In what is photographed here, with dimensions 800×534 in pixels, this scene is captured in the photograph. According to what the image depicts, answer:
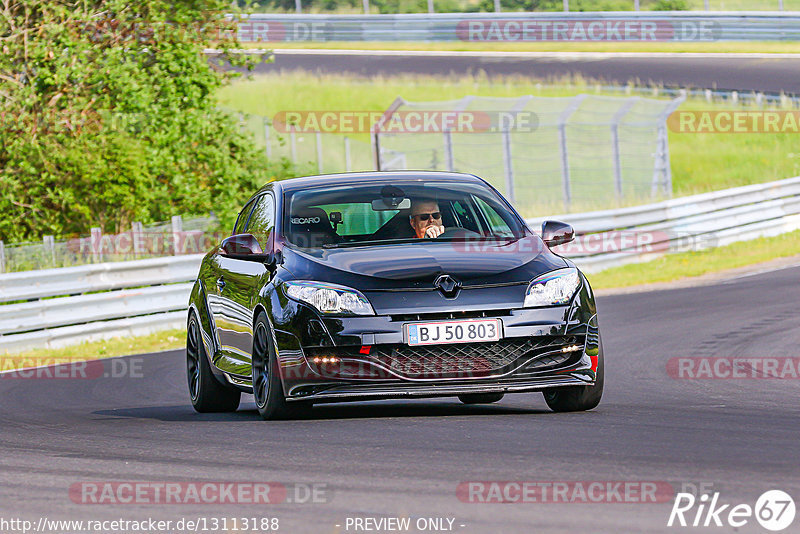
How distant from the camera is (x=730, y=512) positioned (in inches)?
205

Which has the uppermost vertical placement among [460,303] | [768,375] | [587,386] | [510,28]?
[460,303]

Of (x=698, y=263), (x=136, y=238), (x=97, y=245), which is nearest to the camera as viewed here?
(x=97, y=245)

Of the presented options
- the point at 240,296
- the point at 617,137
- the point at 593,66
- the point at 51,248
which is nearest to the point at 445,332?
the point at 240,296

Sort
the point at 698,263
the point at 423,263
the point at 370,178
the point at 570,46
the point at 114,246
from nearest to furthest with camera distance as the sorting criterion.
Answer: the point at 423,263, the point at 370,178, the point at 114,246, the point at 698,263, the point at 570,46

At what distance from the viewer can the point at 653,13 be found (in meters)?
46.8

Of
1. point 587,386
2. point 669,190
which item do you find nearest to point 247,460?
point 587,386

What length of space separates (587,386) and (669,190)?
2066cm

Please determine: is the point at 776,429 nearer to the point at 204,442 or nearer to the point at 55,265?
the point at 204,442

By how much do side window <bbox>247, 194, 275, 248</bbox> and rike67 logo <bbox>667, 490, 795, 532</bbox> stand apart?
440cm

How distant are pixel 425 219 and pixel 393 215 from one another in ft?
0.68

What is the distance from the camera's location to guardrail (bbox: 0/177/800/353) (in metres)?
16.5

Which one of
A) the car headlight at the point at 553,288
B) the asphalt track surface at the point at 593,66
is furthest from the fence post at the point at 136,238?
the asphalt track surface at the point at 593,66

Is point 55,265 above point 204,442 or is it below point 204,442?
below

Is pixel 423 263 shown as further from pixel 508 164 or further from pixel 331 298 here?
pixel 508 164
